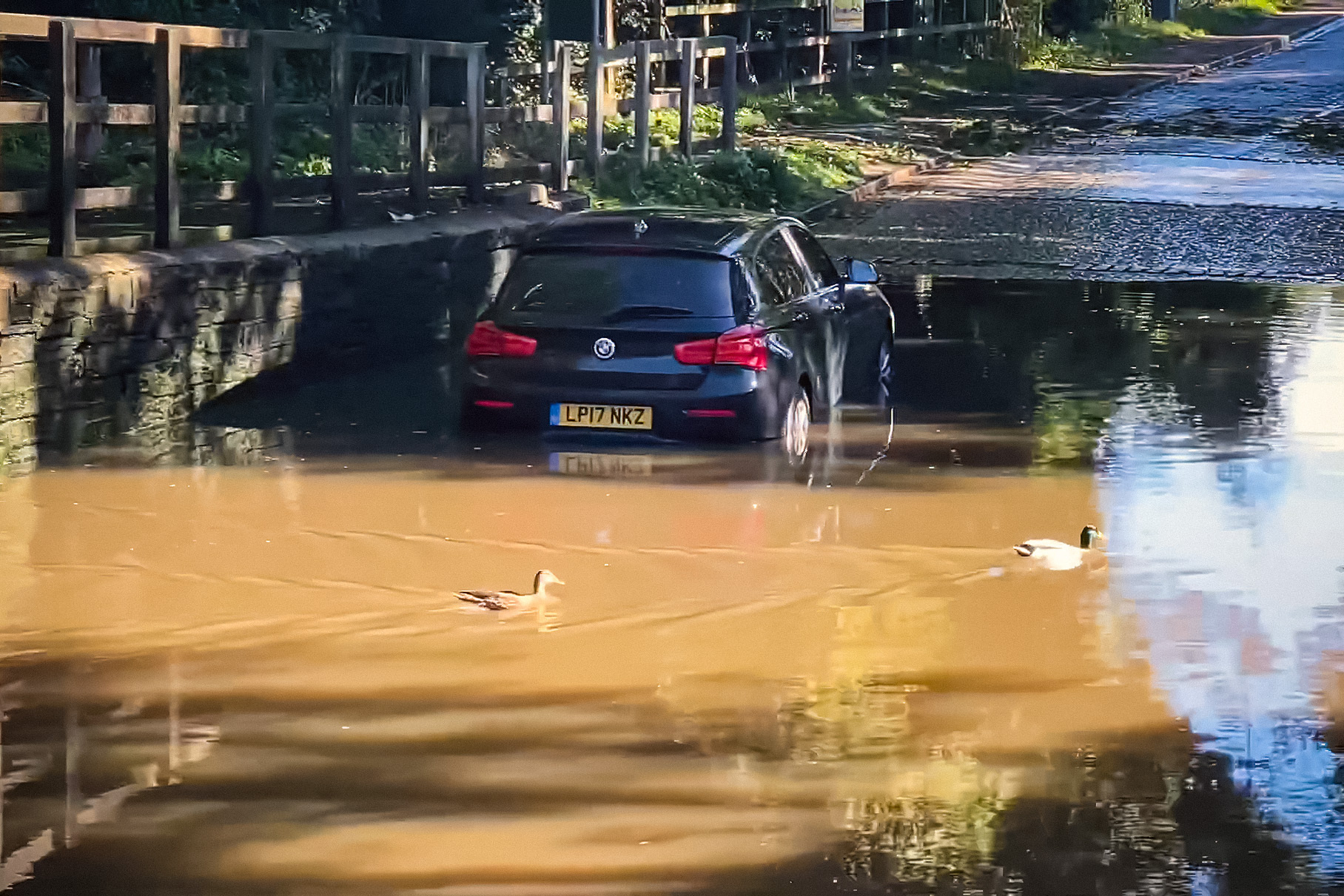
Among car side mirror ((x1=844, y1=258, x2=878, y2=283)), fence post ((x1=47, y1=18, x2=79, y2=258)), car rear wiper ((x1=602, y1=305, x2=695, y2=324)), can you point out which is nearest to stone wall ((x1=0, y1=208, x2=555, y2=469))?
fence post ((x1=47, y1=18, x2=79, y2=258))

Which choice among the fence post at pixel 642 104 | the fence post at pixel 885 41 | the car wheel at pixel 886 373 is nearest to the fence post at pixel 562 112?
the fence post at pixel 642 104

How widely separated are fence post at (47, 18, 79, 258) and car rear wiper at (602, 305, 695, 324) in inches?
120

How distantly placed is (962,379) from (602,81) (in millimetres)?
7566

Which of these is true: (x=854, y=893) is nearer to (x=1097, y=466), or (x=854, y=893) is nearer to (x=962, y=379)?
(x=1097, y=466)

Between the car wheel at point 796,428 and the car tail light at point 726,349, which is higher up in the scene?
the car tail light at point 726,349

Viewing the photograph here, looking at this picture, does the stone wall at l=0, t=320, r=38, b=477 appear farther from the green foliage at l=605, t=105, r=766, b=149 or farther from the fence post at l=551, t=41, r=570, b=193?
the green foliage at l=605, t=105, r=766, b=149

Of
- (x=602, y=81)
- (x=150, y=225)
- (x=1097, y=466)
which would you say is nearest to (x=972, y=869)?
(x=1097, y=466)

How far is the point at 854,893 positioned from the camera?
5.64 m

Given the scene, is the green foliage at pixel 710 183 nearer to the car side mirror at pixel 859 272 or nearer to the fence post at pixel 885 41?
the car side mirror at pixel 859 272

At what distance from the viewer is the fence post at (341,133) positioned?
52.0 feet

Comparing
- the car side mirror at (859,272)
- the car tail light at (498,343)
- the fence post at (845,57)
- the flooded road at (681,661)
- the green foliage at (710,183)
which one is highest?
the fence post at (845,57)

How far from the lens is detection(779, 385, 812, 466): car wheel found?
12016mm

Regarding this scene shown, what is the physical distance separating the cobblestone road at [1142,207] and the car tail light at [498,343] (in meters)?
9.96

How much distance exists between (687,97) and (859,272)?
11175mm
